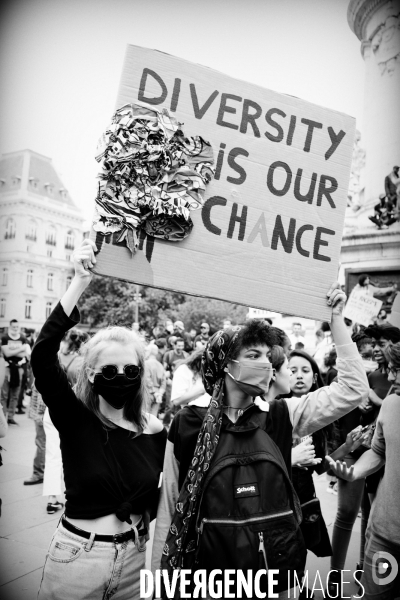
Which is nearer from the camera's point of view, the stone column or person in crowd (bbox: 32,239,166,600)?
person in crowd (bbox: 32,239,166,600)

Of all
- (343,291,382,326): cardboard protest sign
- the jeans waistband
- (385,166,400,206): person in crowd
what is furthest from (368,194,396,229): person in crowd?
the jeans waistband

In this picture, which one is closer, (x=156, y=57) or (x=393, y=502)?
(x=156, y=57)

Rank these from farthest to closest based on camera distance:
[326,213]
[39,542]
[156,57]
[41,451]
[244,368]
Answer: [41,451]
[39,542]
[326,213]
[156,57]
[244,368]

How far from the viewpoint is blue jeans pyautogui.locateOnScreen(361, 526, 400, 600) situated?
242cm

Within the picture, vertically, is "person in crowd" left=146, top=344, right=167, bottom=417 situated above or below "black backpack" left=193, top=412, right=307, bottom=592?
below

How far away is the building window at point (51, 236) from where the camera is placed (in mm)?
49031

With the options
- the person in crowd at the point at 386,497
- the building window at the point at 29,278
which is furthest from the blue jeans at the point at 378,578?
the building window at the point at 29,278

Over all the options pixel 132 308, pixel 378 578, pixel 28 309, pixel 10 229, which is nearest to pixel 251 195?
pixel 378 578

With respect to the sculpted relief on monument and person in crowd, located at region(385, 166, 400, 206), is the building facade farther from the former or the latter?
person in crowd, located at region(385, 166, 400, 206)

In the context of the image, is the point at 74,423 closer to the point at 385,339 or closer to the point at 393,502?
the point at 393,502

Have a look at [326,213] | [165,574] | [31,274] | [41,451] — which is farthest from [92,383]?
[31,274]

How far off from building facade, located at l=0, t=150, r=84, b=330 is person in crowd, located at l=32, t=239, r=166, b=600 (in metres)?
42.1

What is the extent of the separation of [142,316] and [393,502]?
46.0 metres

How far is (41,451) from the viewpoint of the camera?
593cm
